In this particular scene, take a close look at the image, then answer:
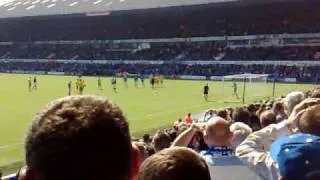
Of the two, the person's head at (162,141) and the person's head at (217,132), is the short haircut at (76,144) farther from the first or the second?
the person's head at (162,141)

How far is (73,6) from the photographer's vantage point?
78.8 m

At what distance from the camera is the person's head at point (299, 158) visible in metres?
3.01

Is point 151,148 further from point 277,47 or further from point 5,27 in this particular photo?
point 5,27

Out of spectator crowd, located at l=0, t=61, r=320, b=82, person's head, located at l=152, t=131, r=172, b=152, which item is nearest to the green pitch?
person's head, located at l=152, t=131, r=172, b=152

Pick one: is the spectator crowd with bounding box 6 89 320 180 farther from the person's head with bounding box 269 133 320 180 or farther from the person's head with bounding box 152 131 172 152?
the person's head with bounding box 152 131 172 152

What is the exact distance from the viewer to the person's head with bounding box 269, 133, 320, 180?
3006 millimetres

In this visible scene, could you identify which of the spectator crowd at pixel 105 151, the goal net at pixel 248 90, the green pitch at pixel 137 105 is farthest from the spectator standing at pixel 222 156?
the goal net at pixel 248 90

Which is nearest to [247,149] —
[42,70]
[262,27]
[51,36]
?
[262,27]

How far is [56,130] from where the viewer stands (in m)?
2.00

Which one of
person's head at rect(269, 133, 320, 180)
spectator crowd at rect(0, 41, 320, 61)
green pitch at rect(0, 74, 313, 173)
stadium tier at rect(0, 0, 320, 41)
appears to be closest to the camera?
person's head at rect(269, 133, 320, 180)

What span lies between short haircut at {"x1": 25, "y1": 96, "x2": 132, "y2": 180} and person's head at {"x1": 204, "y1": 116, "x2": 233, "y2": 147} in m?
2.14

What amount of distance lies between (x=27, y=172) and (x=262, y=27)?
2732 inches

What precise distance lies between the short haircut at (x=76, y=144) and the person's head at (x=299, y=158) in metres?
1.21

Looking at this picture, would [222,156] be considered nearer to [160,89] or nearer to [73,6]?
[160,89]
